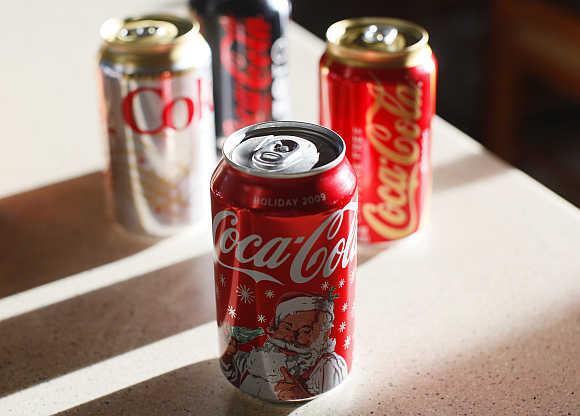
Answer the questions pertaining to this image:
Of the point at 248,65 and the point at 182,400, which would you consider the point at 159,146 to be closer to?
the point at 248,65

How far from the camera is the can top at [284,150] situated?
2.53 ft

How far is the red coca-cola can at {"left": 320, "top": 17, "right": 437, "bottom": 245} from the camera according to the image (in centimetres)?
101

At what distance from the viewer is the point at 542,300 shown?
39.1 inches

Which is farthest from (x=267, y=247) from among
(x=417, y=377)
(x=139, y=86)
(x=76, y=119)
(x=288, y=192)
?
(x=76, y=119)

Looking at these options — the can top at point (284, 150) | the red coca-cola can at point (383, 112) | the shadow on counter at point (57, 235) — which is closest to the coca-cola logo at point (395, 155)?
the red coca-cola can at point (383, 112)

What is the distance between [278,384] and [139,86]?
41 cm

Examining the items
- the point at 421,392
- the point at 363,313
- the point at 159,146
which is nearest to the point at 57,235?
the point at 159,146

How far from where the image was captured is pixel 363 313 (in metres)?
0.99

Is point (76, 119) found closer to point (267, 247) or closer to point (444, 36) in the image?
point (267, 247)

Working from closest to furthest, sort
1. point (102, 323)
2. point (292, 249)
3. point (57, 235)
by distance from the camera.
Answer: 1. point (292, 249)
2. point (102, 323)
3. point (57, 235)

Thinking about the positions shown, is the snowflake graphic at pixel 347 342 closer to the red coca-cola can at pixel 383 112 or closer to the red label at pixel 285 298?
the red label at pixel 285 298

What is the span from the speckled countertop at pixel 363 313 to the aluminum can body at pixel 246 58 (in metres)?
0.22

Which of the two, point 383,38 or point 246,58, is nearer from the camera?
point 383,38

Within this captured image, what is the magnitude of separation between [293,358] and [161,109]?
0.39 meters
